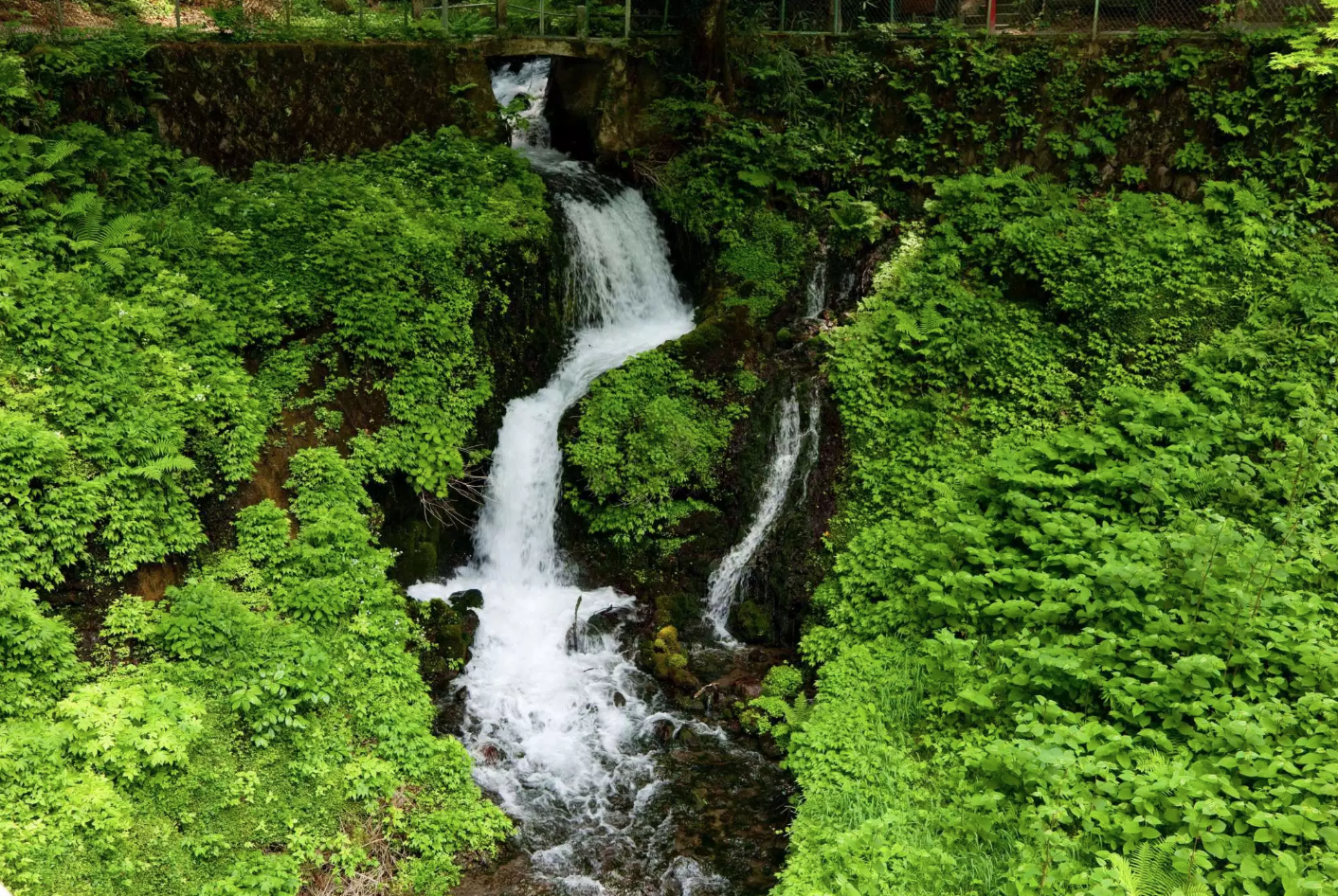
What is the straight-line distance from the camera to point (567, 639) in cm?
1033

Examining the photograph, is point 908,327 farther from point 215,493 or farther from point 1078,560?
point 215,493

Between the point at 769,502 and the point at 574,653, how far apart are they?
10.1 ft

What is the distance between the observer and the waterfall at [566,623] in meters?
8.42

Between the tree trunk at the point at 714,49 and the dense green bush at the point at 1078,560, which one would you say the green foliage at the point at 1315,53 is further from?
the tree trunk at the point at 714,49

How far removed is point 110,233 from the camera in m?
9.28

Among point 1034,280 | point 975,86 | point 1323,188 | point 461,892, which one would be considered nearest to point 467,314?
point 461,892

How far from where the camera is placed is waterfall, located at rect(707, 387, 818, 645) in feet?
35.9

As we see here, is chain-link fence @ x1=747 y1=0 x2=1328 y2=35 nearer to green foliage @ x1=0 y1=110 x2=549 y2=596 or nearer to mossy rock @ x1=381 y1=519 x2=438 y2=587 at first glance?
green foliage @ x1=0 y1=110 x2=549 y2=596

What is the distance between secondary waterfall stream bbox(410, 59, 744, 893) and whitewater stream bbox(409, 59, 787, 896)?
2cm

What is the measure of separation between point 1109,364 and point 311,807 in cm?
993

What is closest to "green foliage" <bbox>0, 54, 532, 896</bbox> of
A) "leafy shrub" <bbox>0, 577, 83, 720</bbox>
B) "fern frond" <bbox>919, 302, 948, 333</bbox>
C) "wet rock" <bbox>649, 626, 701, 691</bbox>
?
"leafy shrub" <bbox>0, 577, 83, 720</bbox>

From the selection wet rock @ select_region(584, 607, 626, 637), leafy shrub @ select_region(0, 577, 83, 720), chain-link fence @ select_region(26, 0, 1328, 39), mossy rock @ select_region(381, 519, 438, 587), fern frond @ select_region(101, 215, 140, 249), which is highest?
chain-link fence @ select_region(26, 0, 1328, 39)

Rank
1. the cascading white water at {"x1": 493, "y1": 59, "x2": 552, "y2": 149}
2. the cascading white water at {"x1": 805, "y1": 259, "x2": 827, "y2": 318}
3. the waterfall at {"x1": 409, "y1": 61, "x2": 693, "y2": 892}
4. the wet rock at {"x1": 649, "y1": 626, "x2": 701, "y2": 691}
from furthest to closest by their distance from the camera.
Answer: the cascading white water at {"x1": 493, "y1": 59, "x2": 552, "y2": 149}, the cascading white water at {"x1": 805, "y1": 259, "x2": 827, "y2": 318}, the wet rock at {"x1": 649, "y1": 626, "x2": 701, "y2": 691}, the waterfall at {"x1": 409, "y1": 61, "x2": 693, "y2": 892}

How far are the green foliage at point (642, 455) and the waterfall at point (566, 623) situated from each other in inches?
A: 20.0
